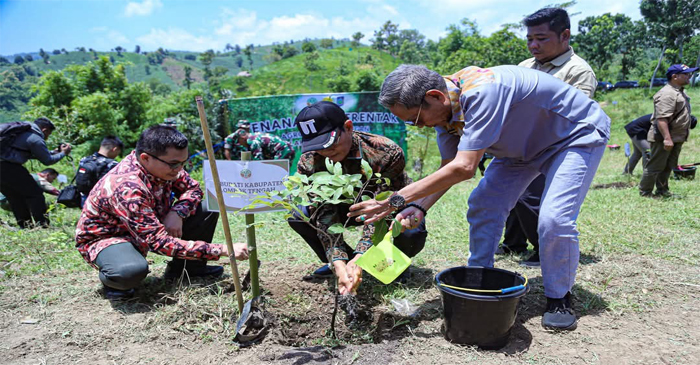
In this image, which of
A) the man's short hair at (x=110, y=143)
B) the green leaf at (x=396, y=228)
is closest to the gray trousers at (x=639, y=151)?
the green leaf at (x=396, y=228)

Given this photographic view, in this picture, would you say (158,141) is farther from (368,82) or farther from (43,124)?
(368,82)

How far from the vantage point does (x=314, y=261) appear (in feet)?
12.3

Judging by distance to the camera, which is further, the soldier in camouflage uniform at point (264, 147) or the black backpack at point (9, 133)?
the soldier in camouflage uniform at point (264, 147)

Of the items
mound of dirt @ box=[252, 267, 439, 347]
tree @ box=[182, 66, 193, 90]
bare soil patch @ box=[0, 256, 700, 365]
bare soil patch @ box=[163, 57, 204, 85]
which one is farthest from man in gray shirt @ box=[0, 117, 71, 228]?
bare soil patch @ box=[163, 57, 204, 85]

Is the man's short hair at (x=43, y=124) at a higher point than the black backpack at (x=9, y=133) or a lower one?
higher

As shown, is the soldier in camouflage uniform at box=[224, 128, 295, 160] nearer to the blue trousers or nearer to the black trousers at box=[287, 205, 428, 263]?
the black trousers at box=[287, 205, 428, 263]

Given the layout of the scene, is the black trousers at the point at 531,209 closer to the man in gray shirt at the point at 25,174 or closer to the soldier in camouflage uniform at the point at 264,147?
the soldier in camouflage uniform at the point at 264,147

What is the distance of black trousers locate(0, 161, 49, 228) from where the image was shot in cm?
528

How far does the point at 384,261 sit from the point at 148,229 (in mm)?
→ 1527

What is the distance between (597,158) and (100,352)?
294 centimetres

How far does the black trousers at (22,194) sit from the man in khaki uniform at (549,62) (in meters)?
5.82

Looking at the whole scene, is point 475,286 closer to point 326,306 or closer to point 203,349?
point 326,306

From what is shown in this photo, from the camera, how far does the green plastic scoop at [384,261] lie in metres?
2.04

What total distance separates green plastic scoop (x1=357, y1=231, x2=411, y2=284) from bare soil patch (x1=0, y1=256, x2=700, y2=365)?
0.47 m
